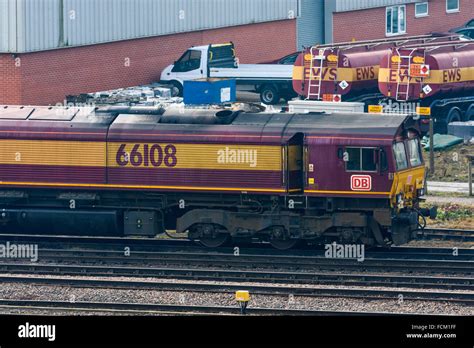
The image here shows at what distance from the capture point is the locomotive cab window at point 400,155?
24109 millimetres

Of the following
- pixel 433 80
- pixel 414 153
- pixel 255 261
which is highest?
pixel 433 80

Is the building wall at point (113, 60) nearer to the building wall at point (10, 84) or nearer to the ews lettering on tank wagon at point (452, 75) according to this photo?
the building wall at point (10, 84)

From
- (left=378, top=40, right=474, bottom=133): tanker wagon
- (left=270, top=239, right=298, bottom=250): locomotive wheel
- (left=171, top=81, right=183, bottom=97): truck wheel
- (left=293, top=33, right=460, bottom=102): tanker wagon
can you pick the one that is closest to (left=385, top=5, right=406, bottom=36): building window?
(left=171, top=81, right=183, bottom=97): truck wheel

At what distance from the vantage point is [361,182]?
78.8 feet

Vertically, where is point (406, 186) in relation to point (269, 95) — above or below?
below

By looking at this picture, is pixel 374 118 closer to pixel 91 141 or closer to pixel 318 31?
pixel 91 141

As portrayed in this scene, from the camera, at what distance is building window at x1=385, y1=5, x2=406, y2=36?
60906 mm

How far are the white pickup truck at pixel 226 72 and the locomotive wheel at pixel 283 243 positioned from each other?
74.0 feet

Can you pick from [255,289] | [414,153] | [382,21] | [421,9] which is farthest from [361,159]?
[421,9]

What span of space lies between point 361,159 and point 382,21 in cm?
3754

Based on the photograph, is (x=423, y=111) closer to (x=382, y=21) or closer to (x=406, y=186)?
(x=406, y=186)

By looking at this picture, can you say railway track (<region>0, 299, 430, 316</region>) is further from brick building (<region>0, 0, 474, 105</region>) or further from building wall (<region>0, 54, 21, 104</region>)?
building wall (<region>0, 54, 21, 104</region>)

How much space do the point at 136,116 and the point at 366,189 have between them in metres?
5.56
